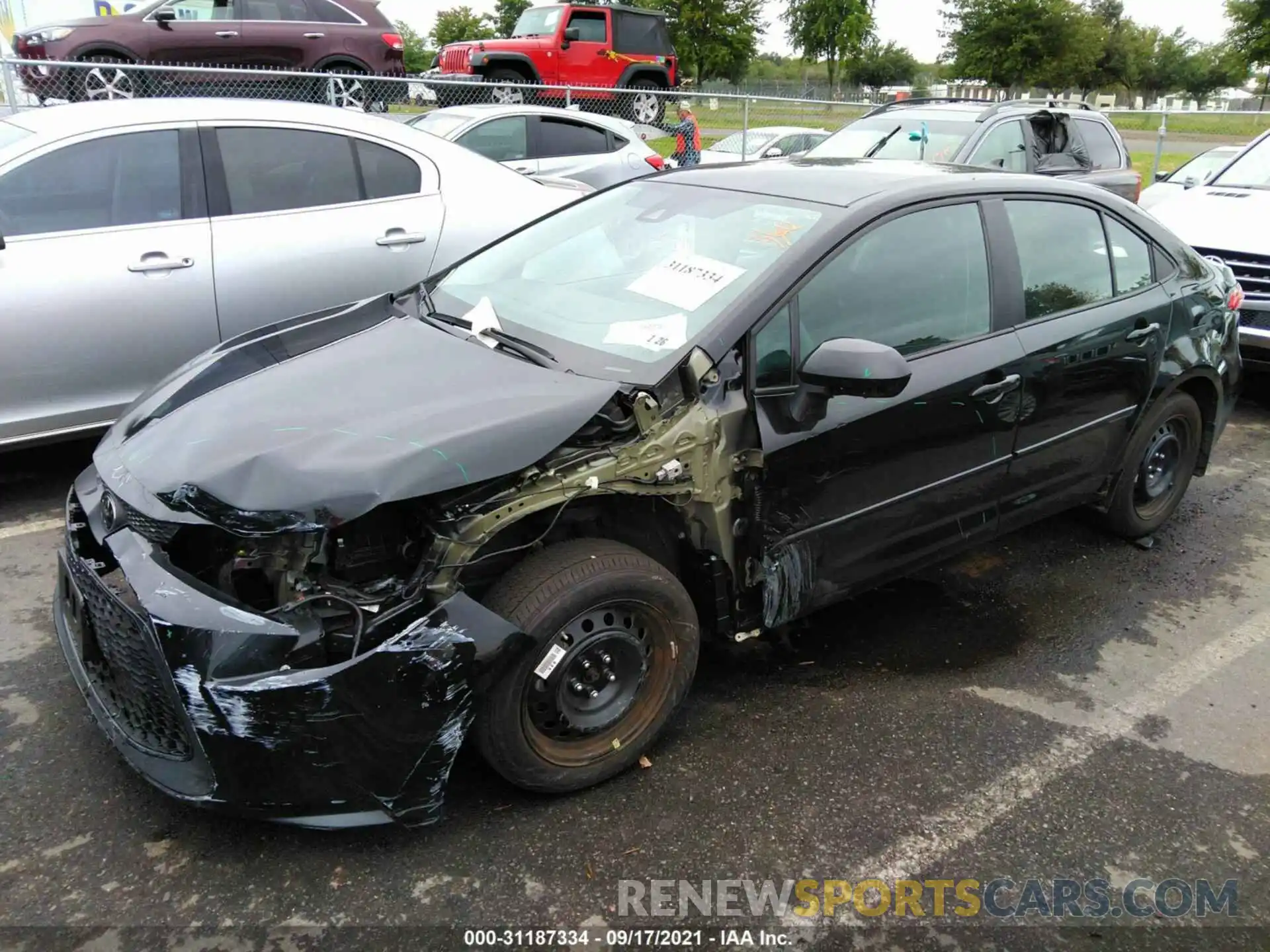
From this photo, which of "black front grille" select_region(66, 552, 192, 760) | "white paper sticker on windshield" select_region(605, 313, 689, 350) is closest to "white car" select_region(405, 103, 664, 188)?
"white paper sticker on windshield" select_region(605, 313, 689, 350)

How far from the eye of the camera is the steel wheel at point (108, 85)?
9.32 metres

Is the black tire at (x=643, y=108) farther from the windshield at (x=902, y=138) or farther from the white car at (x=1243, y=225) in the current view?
the white car at (x=1243, y=225)

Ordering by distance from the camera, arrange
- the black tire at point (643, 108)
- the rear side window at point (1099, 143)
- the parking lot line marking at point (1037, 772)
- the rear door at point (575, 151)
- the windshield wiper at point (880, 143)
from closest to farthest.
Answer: the parking lot line marking at point (1037, 772) → the windshield wiper at point (880, 143) → the rear door at point (575, 151) → the rear side window at point (1099, 143) → the black tire at point (643, 108)

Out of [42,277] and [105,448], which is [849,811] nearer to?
[105,448]

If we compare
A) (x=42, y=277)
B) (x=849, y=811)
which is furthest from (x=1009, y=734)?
(x=42, y=277)

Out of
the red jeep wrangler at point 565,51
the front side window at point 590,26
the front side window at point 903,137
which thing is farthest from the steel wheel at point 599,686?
the front side window at point 590,26

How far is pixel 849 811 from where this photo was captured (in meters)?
2.60

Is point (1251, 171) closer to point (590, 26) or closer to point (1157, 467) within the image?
point (1157, 467)

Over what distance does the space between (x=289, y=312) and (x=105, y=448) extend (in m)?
1.95

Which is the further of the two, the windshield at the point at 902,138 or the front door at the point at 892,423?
the windshield at the point at 902,138

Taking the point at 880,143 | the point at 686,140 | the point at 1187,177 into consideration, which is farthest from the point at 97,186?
the point at 686,140

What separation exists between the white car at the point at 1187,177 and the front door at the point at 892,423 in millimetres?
5401

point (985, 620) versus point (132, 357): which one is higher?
point (132, 357)

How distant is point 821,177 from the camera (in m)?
3.35
